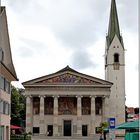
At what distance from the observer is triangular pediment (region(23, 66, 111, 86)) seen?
80.6 m

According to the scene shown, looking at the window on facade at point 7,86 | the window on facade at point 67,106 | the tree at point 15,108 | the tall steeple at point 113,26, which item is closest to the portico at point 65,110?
the window on facade at point 67,106

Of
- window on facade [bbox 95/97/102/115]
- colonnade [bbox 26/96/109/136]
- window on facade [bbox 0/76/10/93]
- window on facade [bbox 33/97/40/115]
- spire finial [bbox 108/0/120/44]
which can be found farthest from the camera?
spire finial [bbox 108/0/120/44]

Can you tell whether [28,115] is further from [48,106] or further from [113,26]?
[113,26]

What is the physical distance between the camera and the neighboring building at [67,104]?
80562 millimetres

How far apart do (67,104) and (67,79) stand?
503 centimetres

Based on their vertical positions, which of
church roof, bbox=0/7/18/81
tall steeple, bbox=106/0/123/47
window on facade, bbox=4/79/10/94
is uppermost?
tall steeple, bbox=106/0/123/47

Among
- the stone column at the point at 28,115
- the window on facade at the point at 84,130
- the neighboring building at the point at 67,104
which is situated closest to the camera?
the stone column at the point at 28,115

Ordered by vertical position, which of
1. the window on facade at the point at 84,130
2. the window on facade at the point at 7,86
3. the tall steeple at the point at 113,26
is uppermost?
the tall steeple at the point at 113,26

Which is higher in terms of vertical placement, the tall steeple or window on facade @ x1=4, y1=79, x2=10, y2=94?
the tall steeple

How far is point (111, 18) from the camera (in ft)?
292

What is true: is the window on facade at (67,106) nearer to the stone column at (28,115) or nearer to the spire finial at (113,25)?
the stone column at (28,115)

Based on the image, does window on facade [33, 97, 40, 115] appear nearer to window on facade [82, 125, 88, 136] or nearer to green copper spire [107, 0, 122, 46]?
window on facade [82, 125, 88, 136]

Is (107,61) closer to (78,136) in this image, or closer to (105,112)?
(105,112)

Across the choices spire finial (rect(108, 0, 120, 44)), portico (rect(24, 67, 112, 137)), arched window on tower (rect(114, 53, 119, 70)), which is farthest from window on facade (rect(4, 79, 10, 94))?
spire finial (rect(108, 0, 120, 44))
